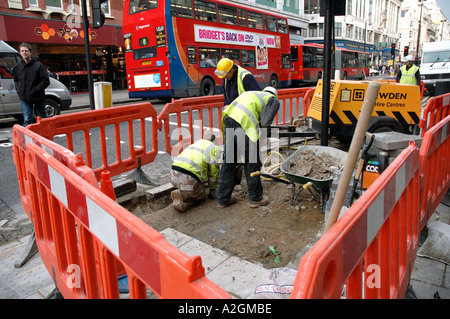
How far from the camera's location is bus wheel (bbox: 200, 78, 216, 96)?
16.2 metres

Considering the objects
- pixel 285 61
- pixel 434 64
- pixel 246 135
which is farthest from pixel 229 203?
pixel 285 61

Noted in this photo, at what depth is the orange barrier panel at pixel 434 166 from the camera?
2779 mm

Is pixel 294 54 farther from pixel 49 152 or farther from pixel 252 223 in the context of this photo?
pixel 49 152

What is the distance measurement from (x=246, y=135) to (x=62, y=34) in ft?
60.8

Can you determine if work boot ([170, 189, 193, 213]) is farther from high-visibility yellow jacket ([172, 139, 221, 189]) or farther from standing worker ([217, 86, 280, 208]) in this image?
standing worker ([217, 86, 280, 208])

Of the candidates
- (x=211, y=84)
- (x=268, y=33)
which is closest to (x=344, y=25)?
(x=268, y=33)

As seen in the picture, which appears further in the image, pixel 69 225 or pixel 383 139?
pixel 383 139

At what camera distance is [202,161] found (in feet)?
14.8

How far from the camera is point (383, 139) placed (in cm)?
339

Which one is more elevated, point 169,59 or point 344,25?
point 344,25

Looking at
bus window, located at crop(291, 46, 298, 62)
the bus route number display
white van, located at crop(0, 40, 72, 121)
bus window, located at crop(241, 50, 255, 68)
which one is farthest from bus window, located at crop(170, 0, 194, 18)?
bus window, located at crop(291, 46, 298, 62)

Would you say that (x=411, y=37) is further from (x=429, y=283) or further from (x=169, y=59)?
(x=429, y=283)

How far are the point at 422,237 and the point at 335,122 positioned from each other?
11.1 ft

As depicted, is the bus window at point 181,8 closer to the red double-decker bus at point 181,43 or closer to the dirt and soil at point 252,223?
the red double-decker bus at point 181,43
